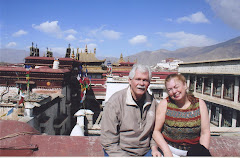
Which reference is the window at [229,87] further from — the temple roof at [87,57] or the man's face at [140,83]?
the temple roof at [87,57]

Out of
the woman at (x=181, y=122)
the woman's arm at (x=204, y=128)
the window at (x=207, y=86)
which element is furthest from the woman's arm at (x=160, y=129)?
the window at (x=207, y=86)

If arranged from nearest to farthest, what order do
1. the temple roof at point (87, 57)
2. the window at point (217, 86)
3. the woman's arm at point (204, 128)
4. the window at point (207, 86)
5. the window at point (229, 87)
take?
the woman's arm at point (204, 128), the window at point (229, 87), the window at point (217, 86), the window at point (207, 86), the temple roof at point (87, 57)

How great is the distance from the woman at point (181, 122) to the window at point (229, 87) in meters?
11.4

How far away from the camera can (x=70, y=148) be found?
2.64 metres

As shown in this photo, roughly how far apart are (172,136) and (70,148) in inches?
62.7

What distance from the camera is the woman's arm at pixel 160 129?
2.35m

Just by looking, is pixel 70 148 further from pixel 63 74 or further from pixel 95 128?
pixel 63 74

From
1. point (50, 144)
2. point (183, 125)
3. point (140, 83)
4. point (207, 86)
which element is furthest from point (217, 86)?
point (50, 144)

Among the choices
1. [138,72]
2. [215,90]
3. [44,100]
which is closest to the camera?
[138,72]

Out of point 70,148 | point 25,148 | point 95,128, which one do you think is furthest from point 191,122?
point 95,128

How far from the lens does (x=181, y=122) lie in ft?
7.97

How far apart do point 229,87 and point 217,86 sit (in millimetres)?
1272

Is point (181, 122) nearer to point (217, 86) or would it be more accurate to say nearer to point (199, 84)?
point (217, 86)

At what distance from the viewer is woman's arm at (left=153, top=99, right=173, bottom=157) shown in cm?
235
